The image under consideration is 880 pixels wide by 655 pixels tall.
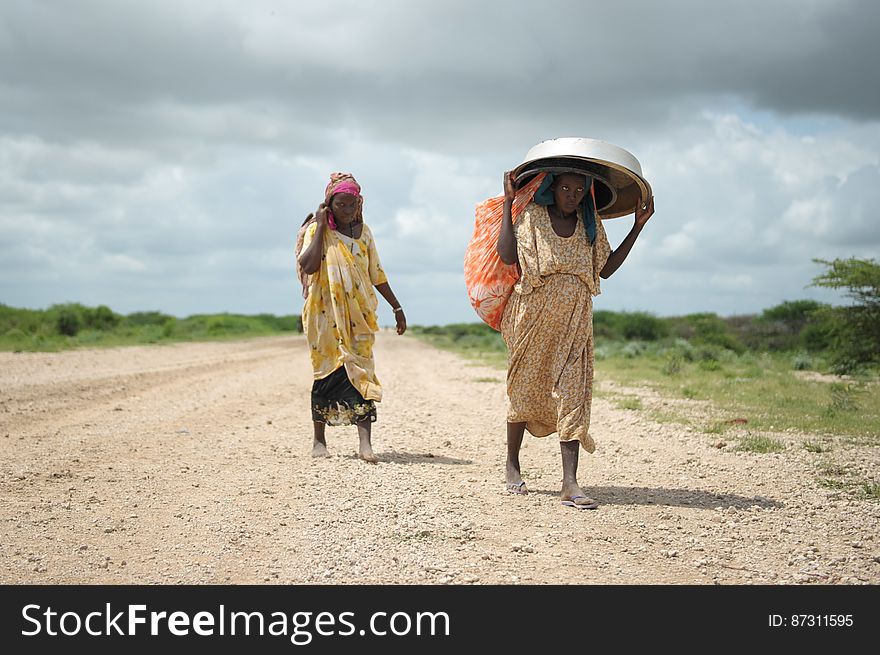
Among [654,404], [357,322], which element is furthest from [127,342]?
[357,322]

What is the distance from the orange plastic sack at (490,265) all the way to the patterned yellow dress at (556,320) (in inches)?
5.4

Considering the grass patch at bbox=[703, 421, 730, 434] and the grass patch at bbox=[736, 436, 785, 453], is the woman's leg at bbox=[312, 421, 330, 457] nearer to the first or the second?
the grass patch at bbox=[736, 436, 785, 453]

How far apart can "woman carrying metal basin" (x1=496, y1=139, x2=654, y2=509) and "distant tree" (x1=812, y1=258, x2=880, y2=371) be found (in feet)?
32.4

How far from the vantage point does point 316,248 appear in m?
8.16

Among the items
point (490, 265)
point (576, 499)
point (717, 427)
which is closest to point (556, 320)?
point (490, 265)

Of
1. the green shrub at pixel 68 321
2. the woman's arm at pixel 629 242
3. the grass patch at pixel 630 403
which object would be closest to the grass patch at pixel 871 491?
the woman's arm at pixel 629 242

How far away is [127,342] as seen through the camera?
30203 millimetres

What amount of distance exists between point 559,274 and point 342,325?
8.07ft

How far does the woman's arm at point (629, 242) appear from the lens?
677 cm

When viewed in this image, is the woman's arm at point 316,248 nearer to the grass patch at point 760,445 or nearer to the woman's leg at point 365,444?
the woman's leg at point 365,444

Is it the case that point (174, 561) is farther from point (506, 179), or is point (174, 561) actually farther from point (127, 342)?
point (127, 342)

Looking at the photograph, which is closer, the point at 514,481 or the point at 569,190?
the point at 569,190

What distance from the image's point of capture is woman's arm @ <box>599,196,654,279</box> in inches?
266

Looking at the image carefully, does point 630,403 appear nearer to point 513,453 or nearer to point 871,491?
point 871,491
